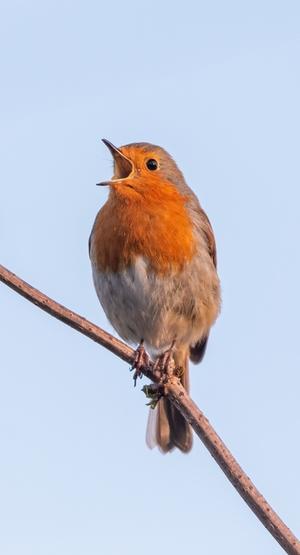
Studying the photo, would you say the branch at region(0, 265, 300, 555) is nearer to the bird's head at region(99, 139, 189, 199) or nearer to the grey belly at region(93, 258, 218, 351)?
the grey belly at region(93, 258, 218, 351)

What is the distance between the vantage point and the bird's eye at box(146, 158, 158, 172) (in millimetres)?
7243

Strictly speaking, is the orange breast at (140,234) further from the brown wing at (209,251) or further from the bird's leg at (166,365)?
the bird's leg at (166,365)

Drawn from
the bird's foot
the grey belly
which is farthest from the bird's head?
the bird's foot

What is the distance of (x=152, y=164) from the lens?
728 cm

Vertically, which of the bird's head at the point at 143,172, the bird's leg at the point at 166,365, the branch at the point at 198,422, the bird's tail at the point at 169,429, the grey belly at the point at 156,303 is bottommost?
the branch at the point at 198,422

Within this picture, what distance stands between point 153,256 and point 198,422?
255 cm

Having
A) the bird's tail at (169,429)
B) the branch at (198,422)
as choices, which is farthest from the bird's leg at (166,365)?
the bird's tail at (169,429)

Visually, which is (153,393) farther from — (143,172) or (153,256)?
(143,172)

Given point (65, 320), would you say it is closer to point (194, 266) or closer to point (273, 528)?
point (273, 528)

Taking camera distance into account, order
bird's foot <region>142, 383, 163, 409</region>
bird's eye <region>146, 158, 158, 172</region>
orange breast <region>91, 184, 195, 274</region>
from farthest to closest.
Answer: bird's eye <region>146, 158, 158, 172</region>, orange breast <region>91, 184, 195, 274</region>, bird's foot <region>142, 383, 163, 409</region>

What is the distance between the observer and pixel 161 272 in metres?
6.71

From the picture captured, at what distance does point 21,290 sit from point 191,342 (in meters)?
3.23

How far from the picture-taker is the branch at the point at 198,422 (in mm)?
3457

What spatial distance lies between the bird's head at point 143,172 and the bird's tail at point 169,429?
4.29ft
